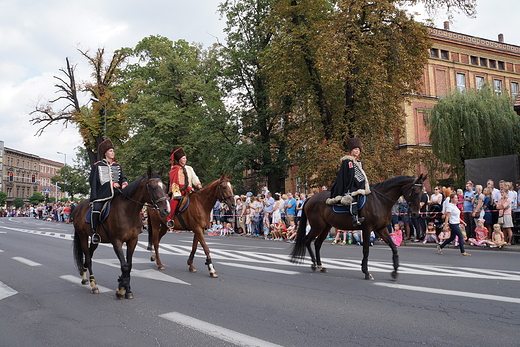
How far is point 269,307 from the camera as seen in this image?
6164mm

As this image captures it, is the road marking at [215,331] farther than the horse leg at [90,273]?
No

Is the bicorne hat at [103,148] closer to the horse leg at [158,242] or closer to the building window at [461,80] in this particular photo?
the horse leg at [158,242]

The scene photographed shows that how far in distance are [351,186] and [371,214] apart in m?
0.71

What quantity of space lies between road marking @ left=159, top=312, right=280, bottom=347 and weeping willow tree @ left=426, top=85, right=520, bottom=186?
27.3 m

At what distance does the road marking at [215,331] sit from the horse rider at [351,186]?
454cm

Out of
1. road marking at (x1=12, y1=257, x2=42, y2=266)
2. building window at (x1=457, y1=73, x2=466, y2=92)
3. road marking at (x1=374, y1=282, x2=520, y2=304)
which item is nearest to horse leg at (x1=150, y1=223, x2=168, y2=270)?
road marking at (x1=12, y1=257, x2=42, y2=266)

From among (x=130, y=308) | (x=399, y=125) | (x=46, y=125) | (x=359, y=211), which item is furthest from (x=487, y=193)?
(x=46, y=125)

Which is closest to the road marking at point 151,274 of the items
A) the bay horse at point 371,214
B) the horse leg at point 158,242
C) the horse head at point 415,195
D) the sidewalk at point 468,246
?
the horse leg at point 158,242

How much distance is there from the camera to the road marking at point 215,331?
4.61 m

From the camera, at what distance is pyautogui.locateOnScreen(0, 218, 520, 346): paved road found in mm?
4816

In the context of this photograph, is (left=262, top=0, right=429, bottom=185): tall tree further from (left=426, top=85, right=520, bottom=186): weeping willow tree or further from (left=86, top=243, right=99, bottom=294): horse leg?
(left=86, top=243, right=99, bottom=294): horse leg

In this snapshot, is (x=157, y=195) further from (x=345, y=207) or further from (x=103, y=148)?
(x=345, y=207)

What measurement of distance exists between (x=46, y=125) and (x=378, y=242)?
3494 centimetres

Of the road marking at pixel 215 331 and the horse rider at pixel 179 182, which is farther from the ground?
the horse rider at pixel 179 182
